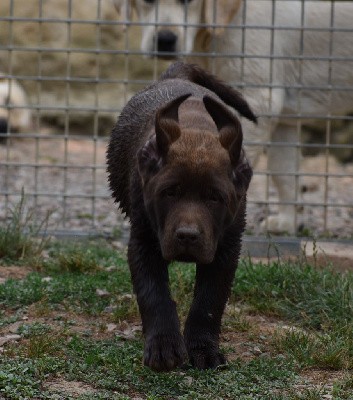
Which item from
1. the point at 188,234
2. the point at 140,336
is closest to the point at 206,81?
the point at 140,336

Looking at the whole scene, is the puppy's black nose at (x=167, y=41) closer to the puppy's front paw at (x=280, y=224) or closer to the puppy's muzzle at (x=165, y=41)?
the puppy's muzzle at (x=165, y=41)

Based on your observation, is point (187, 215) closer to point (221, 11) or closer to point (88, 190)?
point (221, 11)

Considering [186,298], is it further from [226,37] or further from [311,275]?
[226,37]

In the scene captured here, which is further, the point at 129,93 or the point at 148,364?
the point at 129,93

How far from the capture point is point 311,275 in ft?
19.2

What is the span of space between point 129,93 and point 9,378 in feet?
34.4

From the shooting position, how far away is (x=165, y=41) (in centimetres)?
788

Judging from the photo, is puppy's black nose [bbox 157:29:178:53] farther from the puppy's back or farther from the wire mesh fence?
the puppy's back

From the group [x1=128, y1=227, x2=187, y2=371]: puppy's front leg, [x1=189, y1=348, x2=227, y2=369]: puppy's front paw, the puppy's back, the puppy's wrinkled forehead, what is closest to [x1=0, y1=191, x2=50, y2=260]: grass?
the puppy's back

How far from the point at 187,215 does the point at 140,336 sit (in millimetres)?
1206

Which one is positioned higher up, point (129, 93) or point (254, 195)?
point (129, 93)

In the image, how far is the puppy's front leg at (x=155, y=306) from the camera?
4.24 metres

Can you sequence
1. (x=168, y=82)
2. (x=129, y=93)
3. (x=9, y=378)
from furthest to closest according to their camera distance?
(x=129, y=93), (x=168, y=82), (x=9, y=378)

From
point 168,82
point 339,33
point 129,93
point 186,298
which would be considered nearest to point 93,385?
point 186,298
